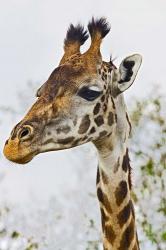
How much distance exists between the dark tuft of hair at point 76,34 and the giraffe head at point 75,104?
14 centimetres

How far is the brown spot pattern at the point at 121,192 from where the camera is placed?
8195 millimetres

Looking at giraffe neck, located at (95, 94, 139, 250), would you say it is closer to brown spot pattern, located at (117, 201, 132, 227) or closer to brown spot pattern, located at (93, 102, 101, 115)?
brown spot pattern, located at (117, 201, 132, 227)

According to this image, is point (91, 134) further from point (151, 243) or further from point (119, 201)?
point (151, 243)

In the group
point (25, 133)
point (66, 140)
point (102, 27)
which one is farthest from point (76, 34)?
point (25, 133)

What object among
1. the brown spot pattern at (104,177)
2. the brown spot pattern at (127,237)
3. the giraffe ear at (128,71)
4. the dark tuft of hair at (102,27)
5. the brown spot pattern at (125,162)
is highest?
the dark tuft of hair at (102,27)

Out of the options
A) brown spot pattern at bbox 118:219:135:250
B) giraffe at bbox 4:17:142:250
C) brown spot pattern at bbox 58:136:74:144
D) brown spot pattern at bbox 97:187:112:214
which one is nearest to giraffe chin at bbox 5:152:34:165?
giraffe at bbox 4:17:142:250

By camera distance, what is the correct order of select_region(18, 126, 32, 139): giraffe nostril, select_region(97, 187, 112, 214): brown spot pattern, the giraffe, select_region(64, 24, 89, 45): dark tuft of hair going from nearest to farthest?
select_region(18, 126, 32, 139): giraffe nostril → the giraffe → select_region(97, 187, 112, 214): brown spot pattern → select_region(64, 24, 89, 45): dark tuft of hair

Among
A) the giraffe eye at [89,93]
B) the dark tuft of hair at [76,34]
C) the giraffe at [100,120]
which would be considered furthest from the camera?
the dark tuft of hair at [76,34]

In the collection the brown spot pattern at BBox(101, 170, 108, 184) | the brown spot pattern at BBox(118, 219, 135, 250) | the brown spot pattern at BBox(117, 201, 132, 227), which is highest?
the brown spot pattern at BBox(101, 170, 108, 184)

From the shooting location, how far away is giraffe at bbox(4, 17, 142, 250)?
7906 mm

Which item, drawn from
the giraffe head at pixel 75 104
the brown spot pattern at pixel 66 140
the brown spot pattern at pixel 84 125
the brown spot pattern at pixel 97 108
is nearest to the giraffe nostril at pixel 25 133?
the giraffe head at pixel 75 104

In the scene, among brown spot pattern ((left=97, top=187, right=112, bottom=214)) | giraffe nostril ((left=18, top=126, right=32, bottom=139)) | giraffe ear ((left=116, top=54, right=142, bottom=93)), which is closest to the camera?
giraffe nostril ((left=18, top=126, right=32, bottom=139))

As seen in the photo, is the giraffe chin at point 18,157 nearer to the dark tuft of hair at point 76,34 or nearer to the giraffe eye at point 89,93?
the giraffe eye at point 89,93

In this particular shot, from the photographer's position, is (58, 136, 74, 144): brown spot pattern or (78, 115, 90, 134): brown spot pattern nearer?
(58, 136, 74, 144): brown spot pattern
